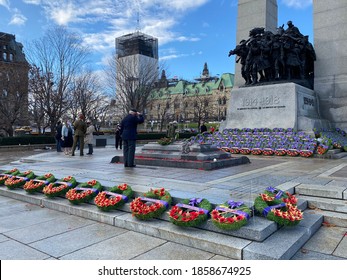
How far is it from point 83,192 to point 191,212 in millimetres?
2447

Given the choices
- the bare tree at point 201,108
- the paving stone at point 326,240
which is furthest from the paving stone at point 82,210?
the bare tree at point 201,108

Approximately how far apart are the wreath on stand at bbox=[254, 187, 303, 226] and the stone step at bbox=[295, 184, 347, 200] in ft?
3.23

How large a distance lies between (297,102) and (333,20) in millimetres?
6457

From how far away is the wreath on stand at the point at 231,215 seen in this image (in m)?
3.92

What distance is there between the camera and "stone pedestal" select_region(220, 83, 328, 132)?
15602mm

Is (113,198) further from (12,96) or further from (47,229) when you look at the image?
(12,96)

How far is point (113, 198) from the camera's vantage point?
538 cm

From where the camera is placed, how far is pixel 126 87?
31.9 m

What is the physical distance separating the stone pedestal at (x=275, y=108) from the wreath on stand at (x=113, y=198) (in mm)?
11922

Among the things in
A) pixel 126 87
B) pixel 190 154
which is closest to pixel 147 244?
pixel 190 154

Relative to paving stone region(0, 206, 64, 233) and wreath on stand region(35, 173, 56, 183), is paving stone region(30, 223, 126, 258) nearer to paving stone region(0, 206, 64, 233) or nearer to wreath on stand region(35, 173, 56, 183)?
paving stone region(0, 206, 64, 233)

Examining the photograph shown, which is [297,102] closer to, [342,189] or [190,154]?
[190,154]

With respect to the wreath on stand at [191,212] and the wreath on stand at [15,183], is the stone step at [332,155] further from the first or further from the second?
the wreath on stand at [15,183]

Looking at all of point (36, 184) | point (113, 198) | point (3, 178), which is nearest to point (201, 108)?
point (3, 178)
